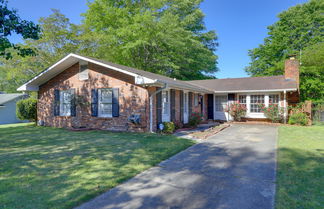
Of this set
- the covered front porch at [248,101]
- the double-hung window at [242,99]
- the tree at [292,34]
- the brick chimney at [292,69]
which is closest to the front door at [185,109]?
the covered front porch at [248,101]

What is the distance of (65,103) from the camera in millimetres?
11844

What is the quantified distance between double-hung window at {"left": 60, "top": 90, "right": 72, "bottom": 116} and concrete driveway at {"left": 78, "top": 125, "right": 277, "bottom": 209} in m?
8.71

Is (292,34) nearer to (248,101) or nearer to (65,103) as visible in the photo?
(248,101)

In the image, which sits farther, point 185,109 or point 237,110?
point 237,110

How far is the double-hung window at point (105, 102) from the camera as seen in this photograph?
10430 mm

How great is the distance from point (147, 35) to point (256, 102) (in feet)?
41.5

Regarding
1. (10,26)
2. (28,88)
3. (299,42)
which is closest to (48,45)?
(28,88)

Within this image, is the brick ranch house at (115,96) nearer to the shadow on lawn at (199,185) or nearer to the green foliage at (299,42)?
the shadow on lawn at (199,185)

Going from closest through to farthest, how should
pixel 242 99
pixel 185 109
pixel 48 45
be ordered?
1. pixel 185 109
2. pixel 242 99
3. pixel 48 45

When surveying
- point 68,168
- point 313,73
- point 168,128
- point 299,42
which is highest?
point 299,42

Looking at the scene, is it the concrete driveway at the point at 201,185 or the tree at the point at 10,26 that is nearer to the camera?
the concrete driveway at the point at 201,185

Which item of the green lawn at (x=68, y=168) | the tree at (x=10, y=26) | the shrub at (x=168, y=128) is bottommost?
the green lawn at (x=68, y=168)

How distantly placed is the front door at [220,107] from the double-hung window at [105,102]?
9.55m

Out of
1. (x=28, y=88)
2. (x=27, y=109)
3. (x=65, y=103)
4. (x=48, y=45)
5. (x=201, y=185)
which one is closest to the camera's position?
(x=201, y=185)
